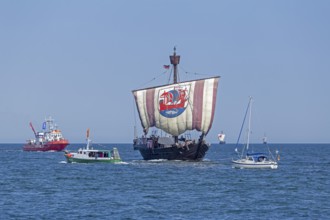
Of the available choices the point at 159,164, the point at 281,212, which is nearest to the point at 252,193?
the point at 281,212

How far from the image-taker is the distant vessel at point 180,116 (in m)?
123

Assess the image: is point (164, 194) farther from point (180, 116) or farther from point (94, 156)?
point (180, 116)

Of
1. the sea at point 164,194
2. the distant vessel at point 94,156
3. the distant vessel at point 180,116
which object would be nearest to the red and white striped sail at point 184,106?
the distant vessel at point 180,116

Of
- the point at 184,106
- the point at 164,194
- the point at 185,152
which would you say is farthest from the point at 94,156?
the point at 164,194

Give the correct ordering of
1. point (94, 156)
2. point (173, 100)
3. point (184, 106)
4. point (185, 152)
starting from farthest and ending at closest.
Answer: point (173, 100) → point (184, 106) → point (185, 152) → point (94, 156)

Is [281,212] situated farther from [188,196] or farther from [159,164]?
[159,164]

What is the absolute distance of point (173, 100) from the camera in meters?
128

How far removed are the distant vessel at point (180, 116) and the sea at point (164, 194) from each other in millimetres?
17196

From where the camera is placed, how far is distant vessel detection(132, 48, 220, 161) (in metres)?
123

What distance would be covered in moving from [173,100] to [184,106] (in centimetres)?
254

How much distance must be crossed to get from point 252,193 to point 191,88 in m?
55.8

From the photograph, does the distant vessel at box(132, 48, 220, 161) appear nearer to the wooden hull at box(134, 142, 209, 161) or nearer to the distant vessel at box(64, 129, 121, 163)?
the wooden hull at box(134, 142, 209, 161)

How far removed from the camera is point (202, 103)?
126m

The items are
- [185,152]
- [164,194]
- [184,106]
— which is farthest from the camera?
[184,106]
